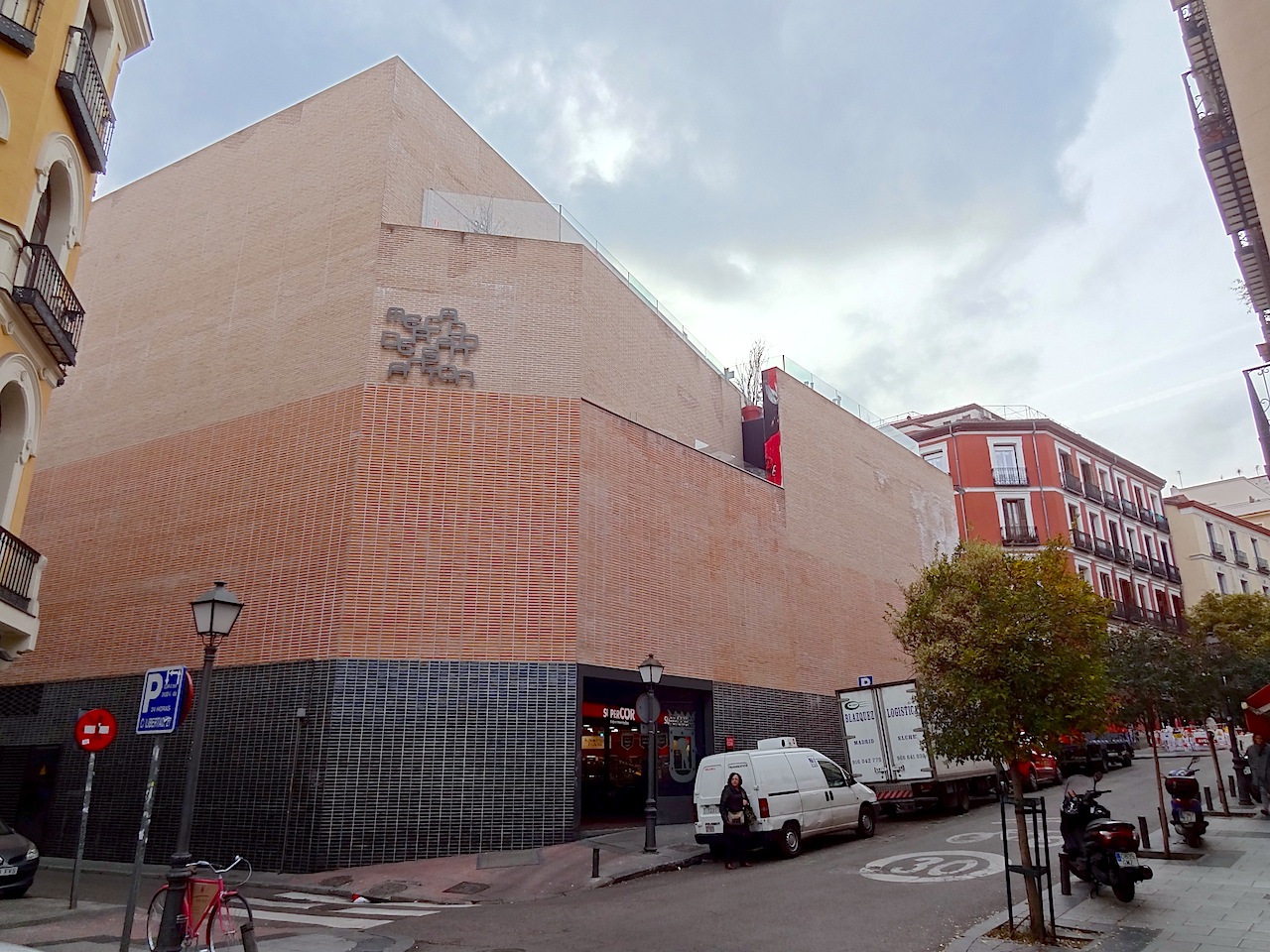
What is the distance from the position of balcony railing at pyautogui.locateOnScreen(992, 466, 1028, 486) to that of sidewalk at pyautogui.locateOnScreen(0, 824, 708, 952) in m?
32.5

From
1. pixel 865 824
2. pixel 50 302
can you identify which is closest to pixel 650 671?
pixel 865 824

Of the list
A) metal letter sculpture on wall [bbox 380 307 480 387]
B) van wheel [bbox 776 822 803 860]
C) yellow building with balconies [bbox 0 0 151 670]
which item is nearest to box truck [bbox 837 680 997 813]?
van wheel [bbox 776 822 803 860]

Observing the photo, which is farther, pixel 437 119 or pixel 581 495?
pixel 437 119

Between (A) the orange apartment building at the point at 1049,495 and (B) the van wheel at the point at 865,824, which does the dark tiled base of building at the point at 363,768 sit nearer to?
(B) the van wheel at the point at 865,824

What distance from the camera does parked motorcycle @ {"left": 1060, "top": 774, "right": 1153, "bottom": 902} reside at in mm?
9578

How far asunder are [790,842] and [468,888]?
5.44m

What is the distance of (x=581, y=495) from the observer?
18.8m

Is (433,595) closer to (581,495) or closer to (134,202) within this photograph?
(581,495)

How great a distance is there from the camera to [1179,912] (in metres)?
9.15

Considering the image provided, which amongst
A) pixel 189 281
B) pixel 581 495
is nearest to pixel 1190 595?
pixel 581 495

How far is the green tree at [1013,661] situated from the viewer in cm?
912

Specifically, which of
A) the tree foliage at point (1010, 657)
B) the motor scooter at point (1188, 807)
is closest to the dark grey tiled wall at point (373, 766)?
the tree foliage at point (1010, 657)

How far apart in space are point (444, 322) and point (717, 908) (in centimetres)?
1317

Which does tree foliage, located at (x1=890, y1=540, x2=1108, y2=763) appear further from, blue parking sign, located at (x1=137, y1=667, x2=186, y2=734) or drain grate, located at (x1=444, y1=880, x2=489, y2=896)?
blue parking sign, located at (x1=137, y1=667, x2=186, y2=734)
